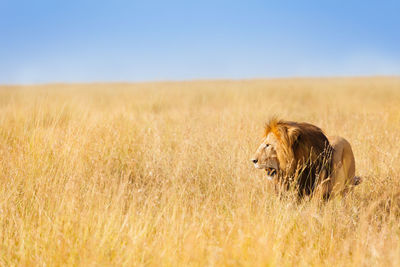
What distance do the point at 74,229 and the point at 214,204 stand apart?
3.94 ft

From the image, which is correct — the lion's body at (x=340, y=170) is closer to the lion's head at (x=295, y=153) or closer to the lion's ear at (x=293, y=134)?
the lion's head at (x=295, y=153)

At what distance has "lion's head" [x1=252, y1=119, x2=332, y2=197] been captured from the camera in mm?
2908

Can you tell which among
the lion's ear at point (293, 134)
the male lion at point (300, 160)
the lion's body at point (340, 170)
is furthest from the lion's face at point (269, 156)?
the lion's body at point (340, 170)

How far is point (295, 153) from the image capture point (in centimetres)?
294

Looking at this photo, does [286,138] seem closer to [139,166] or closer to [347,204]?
[347,204]

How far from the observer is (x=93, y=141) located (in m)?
Answer: 4.50

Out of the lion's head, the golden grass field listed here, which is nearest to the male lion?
the lion's head

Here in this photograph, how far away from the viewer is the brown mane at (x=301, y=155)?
2.90 m

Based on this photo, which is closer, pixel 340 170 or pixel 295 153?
pixel 295 153

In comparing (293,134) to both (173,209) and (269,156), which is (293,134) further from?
(173,209)

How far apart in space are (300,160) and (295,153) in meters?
0.07

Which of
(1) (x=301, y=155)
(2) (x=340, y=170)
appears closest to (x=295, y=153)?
(1) (x=301, y=155)

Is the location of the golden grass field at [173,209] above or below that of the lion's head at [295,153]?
below

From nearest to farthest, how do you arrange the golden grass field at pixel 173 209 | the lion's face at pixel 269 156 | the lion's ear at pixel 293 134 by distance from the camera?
the golden grass field at pixel 173 209 < the lion's ear at pixel 293 134 < the lion's face at pixel 269 156
